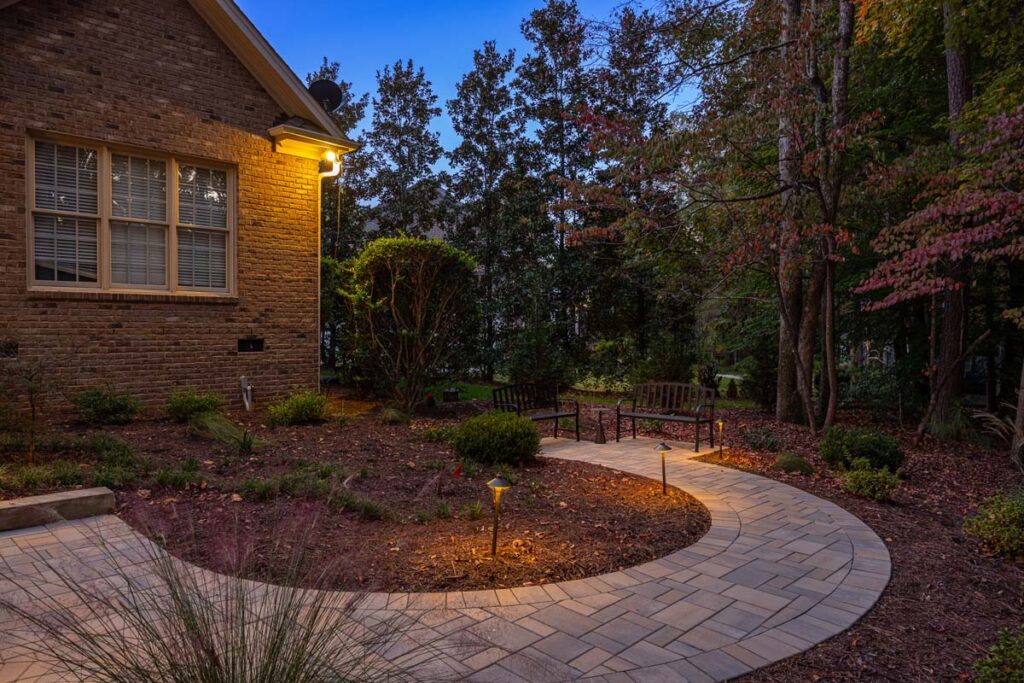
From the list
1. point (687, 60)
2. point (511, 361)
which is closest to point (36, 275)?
point (511, 361)

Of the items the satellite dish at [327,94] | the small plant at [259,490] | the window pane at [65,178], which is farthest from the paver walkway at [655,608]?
the satellite dish at [327,94]

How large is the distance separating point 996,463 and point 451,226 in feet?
47.0

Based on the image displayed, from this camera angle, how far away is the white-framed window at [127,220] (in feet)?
25.5

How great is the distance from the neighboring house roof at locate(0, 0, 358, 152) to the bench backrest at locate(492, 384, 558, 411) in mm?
4952

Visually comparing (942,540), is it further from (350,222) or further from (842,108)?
(350,222)

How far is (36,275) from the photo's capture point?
770 centimetres

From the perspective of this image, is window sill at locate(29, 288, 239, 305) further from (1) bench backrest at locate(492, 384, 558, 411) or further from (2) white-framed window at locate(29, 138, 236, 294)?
(1) bench backrest at locate(492, 384, 558, 411)

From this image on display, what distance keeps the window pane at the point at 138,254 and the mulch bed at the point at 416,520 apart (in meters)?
2.51

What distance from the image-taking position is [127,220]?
830 cm

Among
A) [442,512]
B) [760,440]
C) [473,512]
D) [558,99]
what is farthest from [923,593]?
[558,99]

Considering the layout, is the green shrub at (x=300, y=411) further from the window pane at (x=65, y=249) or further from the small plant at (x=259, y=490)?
the small plant at (x=259, y=490)

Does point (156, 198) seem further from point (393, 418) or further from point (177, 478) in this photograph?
point (177, 478)

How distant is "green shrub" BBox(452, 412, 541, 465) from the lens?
6.47 metres

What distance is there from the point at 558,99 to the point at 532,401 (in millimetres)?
11235
